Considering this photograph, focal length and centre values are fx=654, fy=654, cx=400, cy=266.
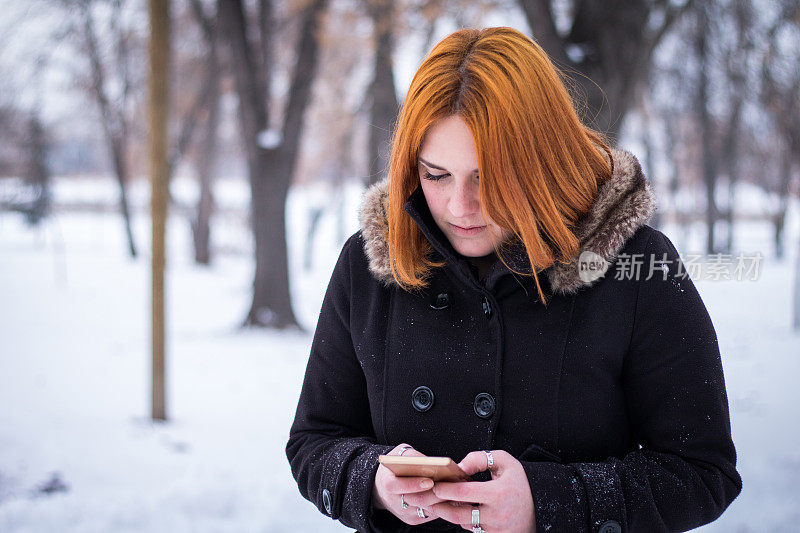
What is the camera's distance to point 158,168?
436cm

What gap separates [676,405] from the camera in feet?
4.11

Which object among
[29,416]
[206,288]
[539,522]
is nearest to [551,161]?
[539,522]

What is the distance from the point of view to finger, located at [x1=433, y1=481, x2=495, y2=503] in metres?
1.17

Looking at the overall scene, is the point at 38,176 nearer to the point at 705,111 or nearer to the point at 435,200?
the point at 705,111

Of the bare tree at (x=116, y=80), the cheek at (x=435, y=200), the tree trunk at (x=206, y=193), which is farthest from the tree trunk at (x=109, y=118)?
the cheek at (x=435, y=200)

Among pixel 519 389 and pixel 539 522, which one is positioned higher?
pixel 519 389

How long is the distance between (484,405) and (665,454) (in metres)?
0.36

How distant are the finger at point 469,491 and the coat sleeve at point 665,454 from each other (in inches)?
A: 3.9

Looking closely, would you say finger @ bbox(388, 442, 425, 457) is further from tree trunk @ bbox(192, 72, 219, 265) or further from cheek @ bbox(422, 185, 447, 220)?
tree trunk @ bbox(192, 72, 219, 265)

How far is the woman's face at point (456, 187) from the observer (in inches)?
50.9

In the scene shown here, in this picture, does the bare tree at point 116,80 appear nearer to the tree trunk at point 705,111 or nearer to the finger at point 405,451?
the tree trunk at point 705,111

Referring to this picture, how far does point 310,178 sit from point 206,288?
29.7ft

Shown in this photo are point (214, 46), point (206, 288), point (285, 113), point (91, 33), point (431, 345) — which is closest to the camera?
point (431, 345)

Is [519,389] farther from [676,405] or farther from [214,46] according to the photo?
[214,46]
